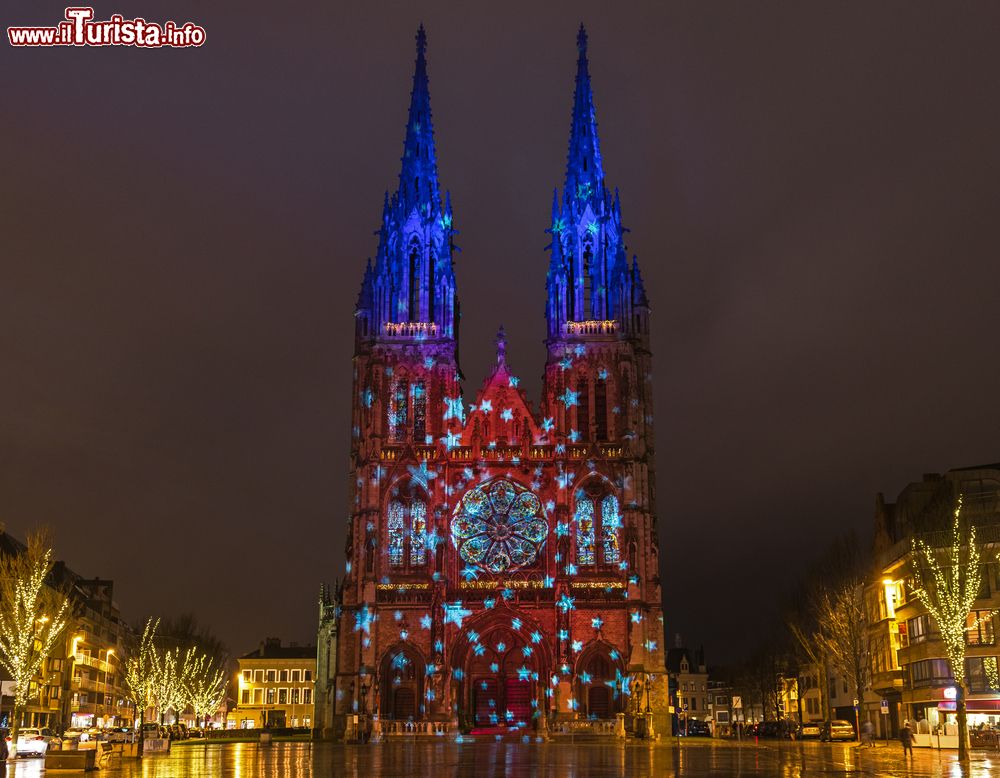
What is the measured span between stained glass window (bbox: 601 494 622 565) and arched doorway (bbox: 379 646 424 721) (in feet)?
42.9

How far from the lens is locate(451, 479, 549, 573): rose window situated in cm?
7112

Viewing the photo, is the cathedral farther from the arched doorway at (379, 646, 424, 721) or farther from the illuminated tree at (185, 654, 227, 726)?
the illuminated tree at (185, 654, 227, 726)

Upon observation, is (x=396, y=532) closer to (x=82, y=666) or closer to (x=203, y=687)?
(x=82, y=666)

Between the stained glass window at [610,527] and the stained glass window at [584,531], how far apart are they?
73cm

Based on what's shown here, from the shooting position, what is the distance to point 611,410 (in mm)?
72625

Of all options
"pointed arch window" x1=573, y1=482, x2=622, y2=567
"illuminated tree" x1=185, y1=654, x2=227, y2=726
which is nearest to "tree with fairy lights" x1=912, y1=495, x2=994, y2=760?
"pointed arch window" x1=573, y1=482, x2=622, y2=567

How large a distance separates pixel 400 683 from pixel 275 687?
197 ft

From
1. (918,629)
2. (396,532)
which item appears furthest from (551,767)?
(396,532)

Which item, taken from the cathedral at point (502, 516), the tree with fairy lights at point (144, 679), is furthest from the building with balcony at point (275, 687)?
the cathedral at point (502, 516)

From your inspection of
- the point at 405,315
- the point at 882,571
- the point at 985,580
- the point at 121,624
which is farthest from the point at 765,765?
the point at 121,624

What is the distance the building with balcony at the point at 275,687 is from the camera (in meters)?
123

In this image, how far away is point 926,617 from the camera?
53594 mm

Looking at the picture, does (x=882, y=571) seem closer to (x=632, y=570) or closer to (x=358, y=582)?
(x=632, y=570)

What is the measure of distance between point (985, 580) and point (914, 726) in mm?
9470
